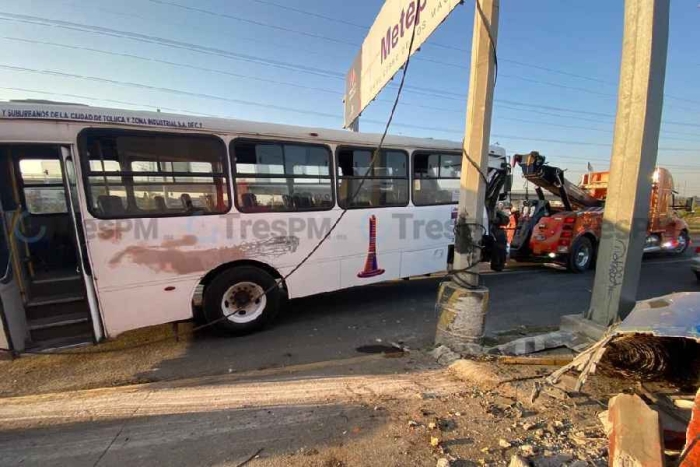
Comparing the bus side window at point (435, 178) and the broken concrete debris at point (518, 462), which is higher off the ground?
the bus side window at point (435, 178)

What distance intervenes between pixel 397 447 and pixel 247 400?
54.9 inches

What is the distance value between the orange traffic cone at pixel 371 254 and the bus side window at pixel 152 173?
228 cm

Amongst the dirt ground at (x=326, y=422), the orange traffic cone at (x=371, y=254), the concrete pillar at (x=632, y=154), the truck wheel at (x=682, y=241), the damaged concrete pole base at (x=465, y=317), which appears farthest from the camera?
the truck wheel at (x=682, y=241)

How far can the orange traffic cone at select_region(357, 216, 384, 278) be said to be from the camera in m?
5.52

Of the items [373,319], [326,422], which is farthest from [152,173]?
[373,319]

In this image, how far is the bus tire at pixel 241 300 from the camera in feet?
14.7

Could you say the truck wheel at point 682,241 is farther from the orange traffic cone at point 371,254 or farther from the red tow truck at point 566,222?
the orange traffic cone at point 371,254

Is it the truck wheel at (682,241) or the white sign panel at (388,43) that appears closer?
the white sign panel at (388,43)

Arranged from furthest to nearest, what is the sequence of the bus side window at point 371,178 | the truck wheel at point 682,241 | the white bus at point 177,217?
1. the truck wheel at point 682,241
2. the bus side window at point 371,178
3. the white bus at point 177,217

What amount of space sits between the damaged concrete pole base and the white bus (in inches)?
78.7

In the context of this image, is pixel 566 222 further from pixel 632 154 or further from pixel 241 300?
pixel 241 300

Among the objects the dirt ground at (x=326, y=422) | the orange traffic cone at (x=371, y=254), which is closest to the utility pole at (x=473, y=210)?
the dirt ground at (x=326, y=422)

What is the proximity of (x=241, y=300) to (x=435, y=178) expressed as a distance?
3.94 m

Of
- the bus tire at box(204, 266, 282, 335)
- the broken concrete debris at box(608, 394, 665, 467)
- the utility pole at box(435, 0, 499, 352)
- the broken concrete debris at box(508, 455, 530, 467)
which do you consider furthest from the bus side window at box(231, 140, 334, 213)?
the broken concrete debris at box(608, 394, 665, 467)
